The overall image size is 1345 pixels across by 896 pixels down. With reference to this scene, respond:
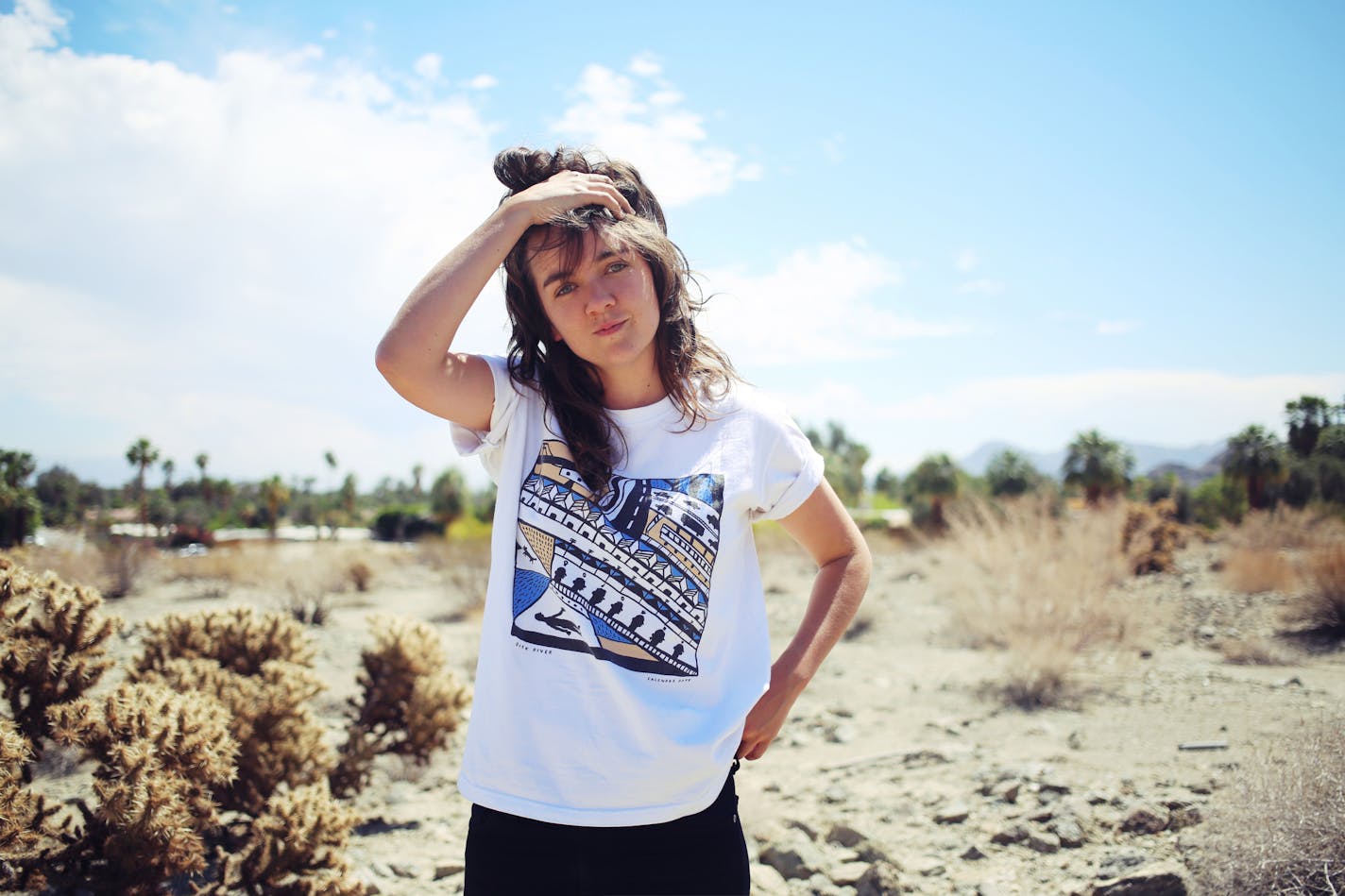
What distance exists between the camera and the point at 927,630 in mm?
9984

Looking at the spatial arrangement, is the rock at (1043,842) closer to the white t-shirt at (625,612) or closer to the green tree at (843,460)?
the white t-shirt at (625,612)

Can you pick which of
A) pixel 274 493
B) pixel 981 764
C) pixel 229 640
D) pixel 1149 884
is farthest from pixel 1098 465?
pixel 274 493

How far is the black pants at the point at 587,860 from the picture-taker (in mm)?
1439

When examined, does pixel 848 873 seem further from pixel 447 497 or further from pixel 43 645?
pixel 447 497

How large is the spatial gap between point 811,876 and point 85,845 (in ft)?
8.59

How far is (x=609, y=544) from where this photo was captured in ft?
5.13

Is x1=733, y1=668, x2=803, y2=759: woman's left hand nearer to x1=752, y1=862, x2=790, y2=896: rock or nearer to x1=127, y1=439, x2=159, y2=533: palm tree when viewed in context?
x1=752, y1=862, x2=790, y2=896: rock

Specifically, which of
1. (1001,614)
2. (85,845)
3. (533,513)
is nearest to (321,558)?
(1001,614)

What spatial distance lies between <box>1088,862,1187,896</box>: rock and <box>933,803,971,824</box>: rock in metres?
0.90

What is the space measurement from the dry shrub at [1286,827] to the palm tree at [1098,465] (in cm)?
2312

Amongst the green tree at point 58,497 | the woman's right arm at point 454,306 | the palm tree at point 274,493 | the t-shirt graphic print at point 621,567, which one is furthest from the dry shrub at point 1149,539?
the palm tree at point 274,493

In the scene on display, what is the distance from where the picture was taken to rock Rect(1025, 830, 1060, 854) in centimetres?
330

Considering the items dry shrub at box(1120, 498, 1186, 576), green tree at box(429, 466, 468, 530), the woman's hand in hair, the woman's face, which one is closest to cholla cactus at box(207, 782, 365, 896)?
the woman's face

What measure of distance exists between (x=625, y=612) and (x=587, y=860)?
18.2 inches
